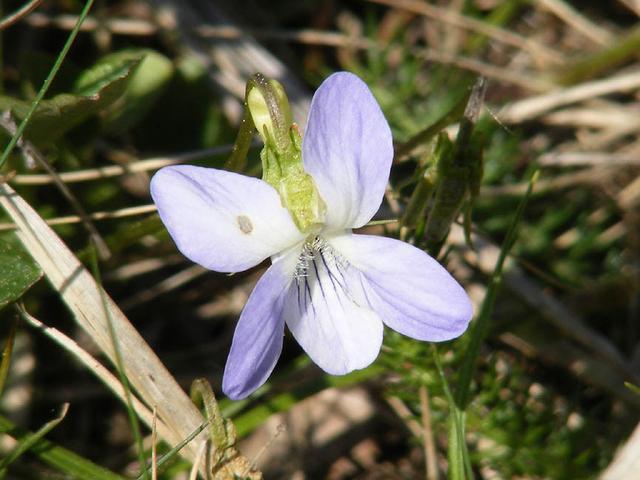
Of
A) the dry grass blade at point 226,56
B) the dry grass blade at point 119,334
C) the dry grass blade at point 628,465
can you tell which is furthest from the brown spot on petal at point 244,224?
the dry grass blade at point 226,56

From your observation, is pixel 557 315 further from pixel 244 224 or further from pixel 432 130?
pixel 244 224

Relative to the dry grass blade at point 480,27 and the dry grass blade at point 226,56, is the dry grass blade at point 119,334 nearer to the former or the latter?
the dry grass blade at point 226,56

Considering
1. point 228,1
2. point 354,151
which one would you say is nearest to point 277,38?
point 228,1

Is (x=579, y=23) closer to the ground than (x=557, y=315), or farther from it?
farther from it

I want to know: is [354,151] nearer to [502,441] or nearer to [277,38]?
[502,441]

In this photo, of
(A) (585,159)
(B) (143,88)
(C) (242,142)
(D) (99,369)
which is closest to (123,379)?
(D) (99,369)

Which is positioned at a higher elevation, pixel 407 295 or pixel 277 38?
pixel 407 295
